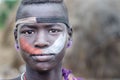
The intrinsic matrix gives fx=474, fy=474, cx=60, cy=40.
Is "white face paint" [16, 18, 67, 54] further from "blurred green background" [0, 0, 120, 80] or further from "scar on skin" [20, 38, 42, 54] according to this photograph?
"blurred green background" [0, 0, 120, 80]

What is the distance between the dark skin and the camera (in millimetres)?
3395

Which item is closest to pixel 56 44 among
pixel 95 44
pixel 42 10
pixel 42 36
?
pixel 42 36

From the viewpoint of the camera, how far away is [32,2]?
347 cm

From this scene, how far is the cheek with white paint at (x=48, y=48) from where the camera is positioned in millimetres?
3418

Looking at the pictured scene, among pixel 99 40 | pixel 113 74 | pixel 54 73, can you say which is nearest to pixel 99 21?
pixel 99 40

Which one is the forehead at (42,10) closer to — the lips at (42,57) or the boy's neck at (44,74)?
the lips at (42,57)

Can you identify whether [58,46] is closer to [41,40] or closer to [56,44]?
[56,44]

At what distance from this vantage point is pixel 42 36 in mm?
3387

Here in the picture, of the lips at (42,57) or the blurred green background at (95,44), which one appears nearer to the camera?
the lips at (42,57)

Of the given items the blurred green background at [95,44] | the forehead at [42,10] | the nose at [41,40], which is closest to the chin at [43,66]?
the nose at [41,40]

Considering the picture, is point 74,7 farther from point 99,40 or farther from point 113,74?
point 113,74

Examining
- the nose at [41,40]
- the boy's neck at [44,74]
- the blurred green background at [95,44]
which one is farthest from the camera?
the blurred green background at [95,44]

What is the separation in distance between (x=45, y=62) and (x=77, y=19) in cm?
1100

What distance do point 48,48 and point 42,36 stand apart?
0.11 m
